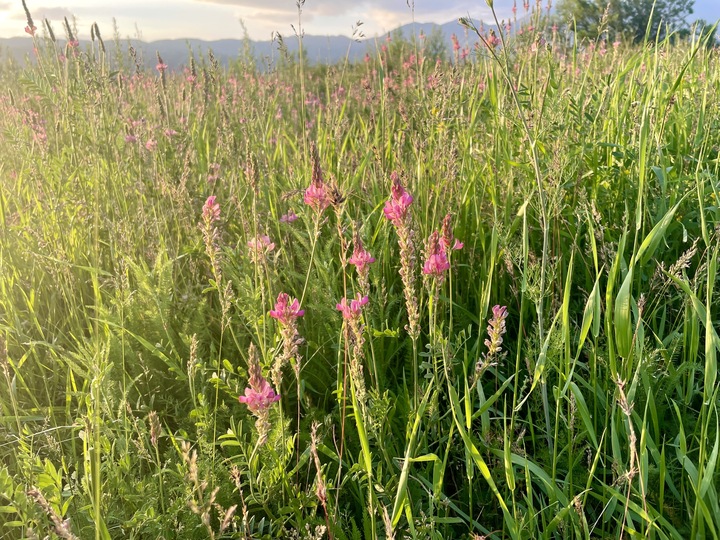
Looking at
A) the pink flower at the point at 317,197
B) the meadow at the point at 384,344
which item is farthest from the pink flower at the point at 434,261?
the pink flower at the point at 317,197

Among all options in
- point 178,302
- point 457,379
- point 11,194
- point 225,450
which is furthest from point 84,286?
point 457,379

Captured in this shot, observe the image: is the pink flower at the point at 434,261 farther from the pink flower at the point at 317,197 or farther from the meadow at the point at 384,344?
the pink flower at the point at 317,197

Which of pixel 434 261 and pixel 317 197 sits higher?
pixel 317 197

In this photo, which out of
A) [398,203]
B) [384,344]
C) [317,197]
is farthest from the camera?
[384,344]

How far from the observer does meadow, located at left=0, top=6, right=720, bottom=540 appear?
1128 millimetres

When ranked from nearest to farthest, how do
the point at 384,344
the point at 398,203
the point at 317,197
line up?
the point at 398,203
the point at 317,197
the point at 384,344

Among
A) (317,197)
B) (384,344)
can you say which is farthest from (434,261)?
(384,344)

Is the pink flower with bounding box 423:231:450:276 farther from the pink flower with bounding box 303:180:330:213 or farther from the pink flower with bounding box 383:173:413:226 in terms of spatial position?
the pink flower with bounding box 303:180:330:213

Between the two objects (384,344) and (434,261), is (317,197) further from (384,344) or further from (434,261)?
(384,344)

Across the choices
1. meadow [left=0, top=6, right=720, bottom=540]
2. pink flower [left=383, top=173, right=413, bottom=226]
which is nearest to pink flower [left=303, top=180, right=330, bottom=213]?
meadow [left=0, top=6, right=720, bottom=540]

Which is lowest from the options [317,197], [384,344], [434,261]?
[384,344]

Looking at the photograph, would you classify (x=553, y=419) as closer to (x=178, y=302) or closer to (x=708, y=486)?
(x=708, y=486)

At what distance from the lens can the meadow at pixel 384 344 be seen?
113 centimetres

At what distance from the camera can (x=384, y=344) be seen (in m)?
1.75
